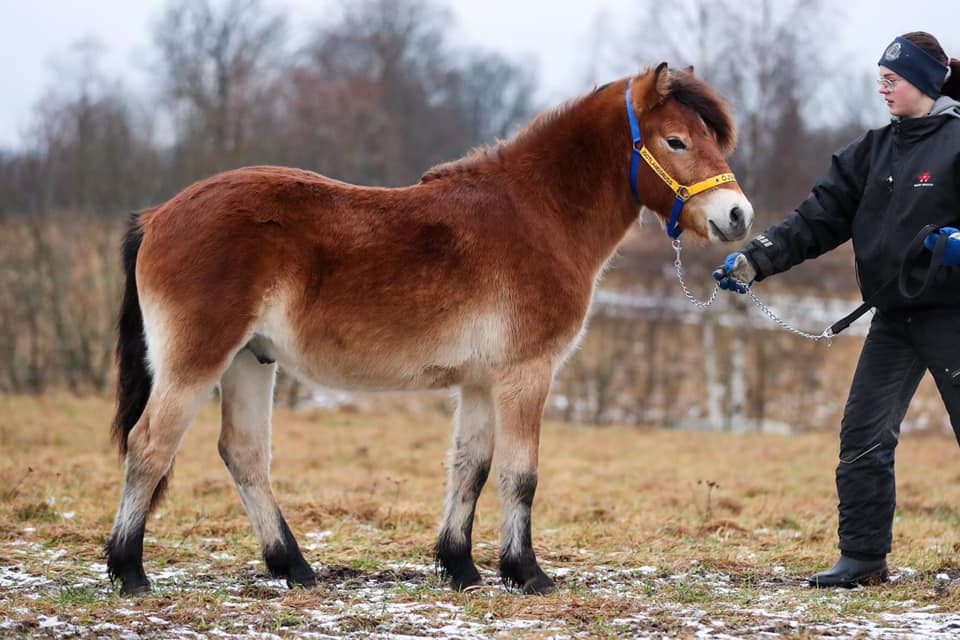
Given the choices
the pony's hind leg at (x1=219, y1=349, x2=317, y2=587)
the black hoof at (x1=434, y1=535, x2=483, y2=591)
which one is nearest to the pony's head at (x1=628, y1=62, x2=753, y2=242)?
the black hoof at (x1=434, y1=535, x2=483, y2=591)

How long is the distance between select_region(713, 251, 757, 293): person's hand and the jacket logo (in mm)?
883

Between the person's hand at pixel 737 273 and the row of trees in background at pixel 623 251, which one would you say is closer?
the person's hand at pixel 737 273

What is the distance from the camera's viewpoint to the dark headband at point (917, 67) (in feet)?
16.1

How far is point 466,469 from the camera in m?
5.33

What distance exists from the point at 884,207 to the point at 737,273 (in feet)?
2.56

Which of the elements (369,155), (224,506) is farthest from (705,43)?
(224,506)

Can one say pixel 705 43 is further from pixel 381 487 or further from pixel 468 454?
pixel 468 454

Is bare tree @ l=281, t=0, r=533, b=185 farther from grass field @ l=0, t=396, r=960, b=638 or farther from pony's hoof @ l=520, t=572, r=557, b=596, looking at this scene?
pony's hoof @ l=520, t=572, r=557, b=596

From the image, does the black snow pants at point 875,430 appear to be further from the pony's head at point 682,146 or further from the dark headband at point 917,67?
the dark headband at point 917,67

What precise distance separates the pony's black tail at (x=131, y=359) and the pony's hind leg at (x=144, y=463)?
0.41 m

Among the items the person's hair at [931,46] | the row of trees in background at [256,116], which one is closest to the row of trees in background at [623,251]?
the row of trees in background at [256,116]

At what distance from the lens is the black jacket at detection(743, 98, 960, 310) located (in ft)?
15.6

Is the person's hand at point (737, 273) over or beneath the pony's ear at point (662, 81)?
beneath

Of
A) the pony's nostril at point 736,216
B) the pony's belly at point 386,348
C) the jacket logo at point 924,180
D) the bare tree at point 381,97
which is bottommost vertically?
the pony's belly at point 386,348
